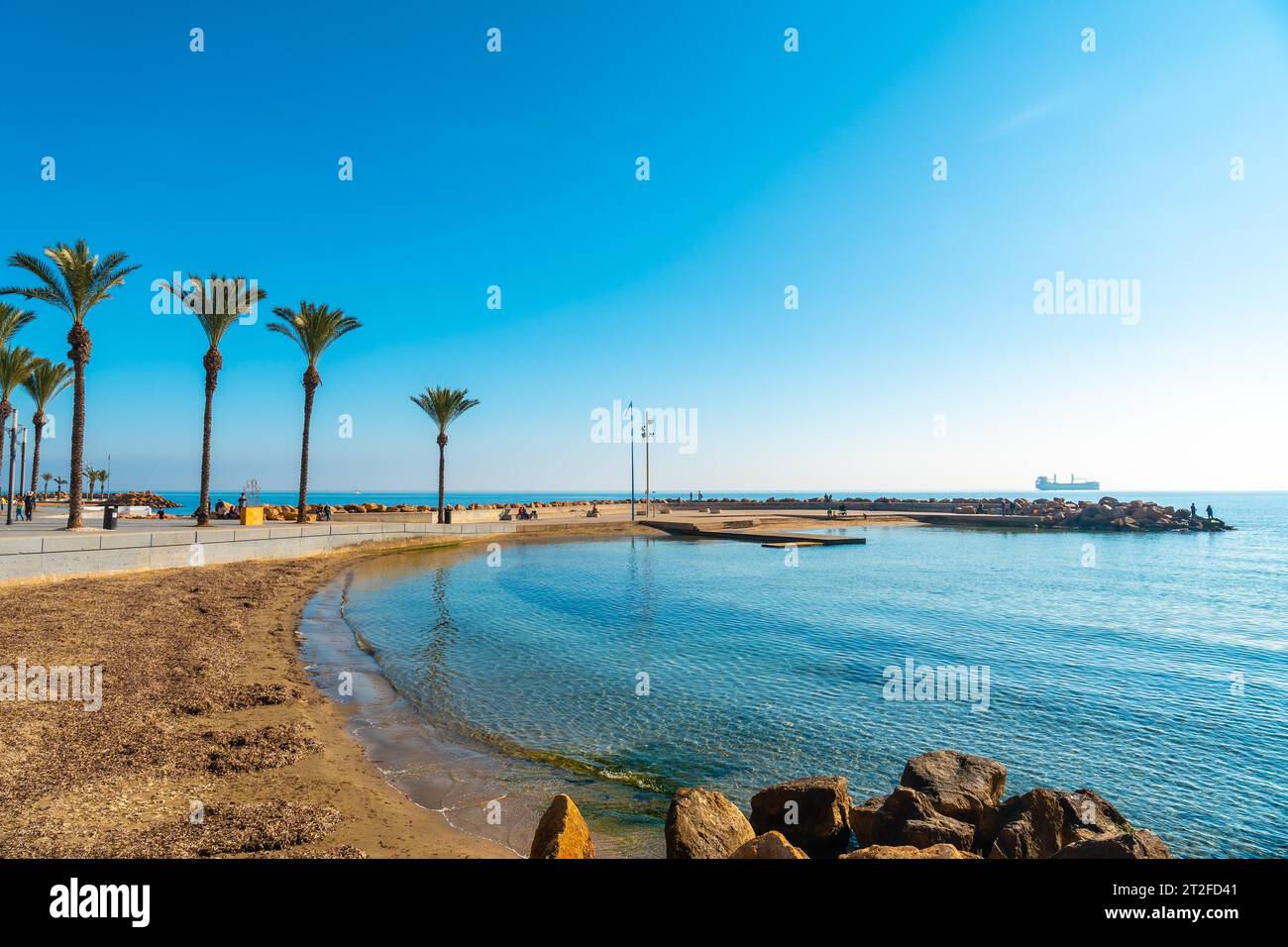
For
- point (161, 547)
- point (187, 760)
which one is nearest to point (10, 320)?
point (161, 547)

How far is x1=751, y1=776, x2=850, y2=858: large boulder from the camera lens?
265 inches

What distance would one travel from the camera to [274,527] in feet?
103

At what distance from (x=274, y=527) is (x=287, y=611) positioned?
14438 millimetres

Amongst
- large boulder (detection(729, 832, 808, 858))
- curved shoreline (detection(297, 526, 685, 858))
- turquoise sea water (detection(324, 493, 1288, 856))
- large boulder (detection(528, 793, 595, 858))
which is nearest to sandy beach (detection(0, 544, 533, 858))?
curved shoreline (detection(297, 526, 685, 858))

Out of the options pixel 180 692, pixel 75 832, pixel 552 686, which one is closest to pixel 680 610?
pixel 552 686

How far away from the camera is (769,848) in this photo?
4930mm

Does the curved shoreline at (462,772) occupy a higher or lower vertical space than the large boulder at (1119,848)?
lower

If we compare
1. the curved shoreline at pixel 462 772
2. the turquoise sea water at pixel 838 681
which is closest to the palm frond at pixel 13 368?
the turquoise sea water at pixel 838 681

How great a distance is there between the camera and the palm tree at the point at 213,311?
32.4 m

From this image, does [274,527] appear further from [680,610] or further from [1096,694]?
[1096,694]

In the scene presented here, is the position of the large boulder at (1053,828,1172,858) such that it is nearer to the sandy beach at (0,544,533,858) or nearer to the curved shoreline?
the curved shoreline

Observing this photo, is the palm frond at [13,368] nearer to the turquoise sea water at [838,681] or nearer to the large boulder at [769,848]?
the turquoise sea water at [838,681]

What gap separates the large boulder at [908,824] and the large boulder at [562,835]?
327 cm

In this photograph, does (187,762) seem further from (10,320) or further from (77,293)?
(10,320)
